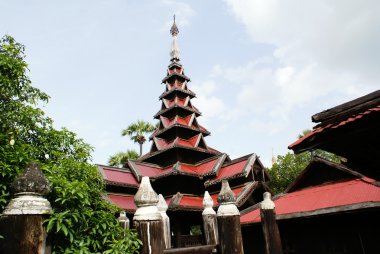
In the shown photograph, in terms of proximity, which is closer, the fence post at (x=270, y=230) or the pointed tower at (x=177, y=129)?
the fence post at (x=270, y=230)

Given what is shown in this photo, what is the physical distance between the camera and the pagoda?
16266 millimetres

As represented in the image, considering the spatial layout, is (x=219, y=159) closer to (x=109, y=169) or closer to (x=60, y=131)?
(x=109, y=169)

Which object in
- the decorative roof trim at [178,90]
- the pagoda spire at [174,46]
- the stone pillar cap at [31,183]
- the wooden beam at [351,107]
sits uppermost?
the pagoda spire at [174,46]

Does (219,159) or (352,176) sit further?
(219,159)

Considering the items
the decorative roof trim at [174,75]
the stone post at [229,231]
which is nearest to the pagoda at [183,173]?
the decorative roof trim at [174,75]

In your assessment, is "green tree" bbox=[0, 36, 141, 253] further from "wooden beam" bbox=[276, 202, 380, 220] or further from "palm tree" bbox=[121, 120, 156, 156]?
"palm tree" bbox=[121, 120, 156, 156]

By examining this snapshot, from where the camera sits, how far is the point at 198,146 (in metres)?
21.8

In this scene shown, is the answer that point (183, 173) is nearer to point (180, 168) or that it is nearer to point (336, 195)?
point (180, 168)

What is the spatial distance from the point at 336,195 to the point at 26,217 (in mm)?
9975

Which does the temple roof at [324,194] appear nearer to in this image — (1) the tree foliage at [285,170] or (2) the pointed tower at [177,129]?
(2) the pointed tower at [177,129]

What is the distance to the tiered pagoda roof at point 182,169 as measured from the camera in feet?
54.9

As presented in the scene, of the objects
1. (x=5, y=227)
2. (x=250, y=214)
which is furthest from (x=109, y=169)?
(x=5, y=227)

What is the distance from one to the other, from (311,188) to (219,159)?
8.03m

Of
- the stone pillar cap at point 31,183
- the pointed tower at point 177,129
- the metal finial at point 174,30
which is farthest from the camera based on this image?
the metal finial at point 174,30
